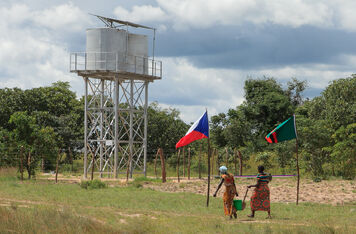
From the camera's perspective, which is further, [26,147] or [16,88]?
[16,88]

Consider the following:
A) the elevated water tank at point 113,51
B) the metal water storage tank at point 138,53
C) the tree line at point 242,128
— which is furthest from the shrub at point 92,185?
the metal water storage tank at point 138,53

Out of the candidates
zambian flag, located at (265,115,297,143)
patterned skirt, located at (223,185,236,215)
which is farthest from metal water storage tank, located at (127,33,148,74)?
patterned skirt, located at (223,185,236,215)

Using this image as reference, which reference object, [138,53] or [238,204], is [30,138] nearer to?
[138,53]

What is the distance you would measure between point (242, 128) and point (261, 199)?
31250mm

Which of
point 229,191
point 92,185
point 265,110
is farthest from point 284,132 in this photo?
point 265,110

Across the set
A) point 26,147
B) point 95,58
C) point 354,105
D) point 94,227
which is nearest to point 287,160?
point 354,105

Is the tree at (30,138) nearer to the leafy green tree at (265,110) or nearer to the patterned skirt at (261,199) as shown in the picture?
the leafy green tree at (265,110)

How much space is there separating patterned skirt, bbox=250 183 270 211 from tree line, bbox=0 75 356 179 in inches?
636

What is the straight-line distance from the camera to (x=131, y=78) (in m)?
39.3

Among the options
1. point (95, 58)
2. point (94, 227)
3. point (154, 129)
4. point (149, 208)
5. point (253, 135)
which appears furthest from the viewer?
point (154, 129)

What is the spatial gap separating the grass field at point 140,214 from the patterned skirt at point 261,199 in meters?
0.39

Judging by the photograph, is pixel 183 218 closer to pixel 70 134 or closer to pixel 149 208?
pixel 149 208

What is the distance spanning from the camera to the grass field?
1413 centimetres

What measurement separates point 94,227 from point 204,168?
29272 mm
